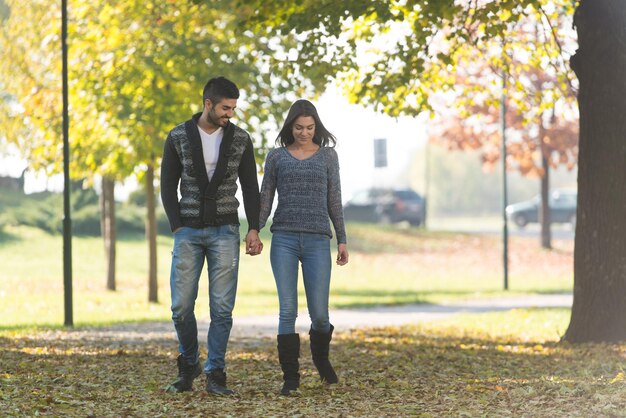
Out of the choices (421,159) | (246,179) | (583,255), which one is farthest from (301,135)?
(421,159)

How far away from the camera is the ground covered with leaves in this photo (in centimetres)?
700

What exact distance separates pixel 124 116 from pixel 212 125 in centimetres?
1104

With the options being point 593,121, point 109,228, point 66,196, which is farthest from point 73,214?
point 593,121

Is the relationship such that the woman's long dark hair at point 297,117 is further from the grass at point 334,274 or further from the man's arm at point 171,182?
the grass at point 334,274

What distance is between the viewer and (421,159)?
96375mm

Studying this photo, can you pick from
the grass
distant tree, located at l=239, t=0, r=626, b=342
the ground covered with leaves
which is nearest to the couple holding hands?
the ground covered with leaves

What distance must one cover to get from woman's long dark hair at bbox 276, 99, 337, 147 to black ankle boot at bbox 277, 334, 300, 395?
1.32m

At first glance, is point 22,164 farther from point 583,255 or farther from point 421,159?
point 421,159

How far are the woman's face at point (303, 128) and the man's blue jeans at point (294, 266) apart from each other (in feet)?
2.08

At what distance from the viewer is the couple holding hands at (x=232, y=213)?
7062mm

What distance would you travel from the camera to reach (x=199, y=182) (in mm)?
7062

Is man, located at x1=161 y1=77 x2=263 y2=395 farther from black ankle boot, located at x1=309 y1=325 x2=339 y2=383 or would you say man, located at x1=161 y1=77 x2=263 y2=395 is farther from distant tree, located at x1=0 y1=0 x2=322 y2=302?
distant tree, located at x1=0 y1=0 x2=322 y2=302

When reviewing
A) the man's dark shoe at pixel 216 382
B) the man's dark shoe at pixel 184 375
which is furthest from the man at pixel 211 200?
the man's dark shoe at pixel 184 375

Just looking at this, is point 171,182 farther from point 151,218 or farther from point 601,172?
point 151,218
